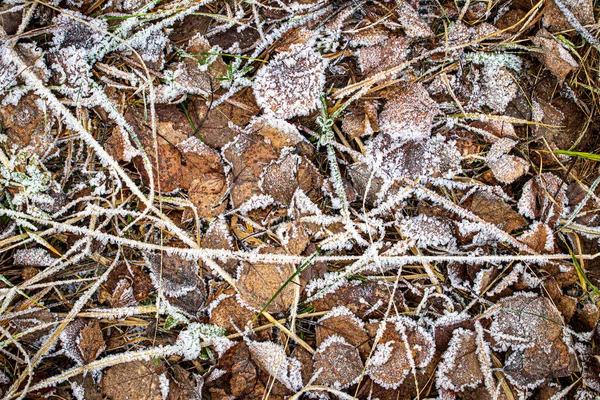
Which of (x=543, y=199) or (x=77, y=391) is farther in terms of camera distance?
(x=543, y=199)

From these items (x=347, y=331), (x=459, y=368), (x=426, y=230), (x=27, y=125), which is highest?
(x=27, y=125)

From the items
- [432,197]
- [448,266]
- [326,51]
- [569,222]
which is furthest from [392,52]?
[569,222]

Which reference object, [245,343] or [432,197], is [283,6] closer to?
[432,197]

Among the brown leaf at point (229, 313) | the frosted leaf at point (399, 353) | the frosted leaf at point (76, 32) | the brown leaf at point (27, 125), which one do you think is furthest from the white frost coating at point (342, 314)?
the frosted leaf at point (76, 32)

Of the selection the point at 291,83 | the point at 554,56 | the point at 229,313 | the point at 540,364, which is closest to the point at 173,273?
the point at 229,313

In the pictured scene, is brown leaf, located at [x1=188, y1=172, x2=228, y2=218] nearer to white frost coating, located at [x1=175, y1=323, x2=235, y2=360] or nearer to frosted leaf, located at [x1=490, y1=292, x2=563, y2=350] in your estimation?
white frost coating, located at [x1=175, y1=323, x2=235, y2=360]

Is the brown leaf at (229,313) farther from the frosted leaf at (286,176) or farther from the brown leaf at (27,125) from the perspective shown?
the brown leaf at (27,125)

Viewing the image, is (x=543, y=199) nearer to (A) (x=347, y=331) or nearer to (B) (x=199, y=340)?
(A) (x=347, y=331)

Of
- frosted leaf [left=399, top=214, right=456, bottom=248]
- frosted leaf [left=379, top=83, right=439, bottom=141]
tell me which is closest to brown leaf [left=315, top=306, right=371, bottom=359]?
frosted leaf [left=399, top=214, right=456, bottom=248]
